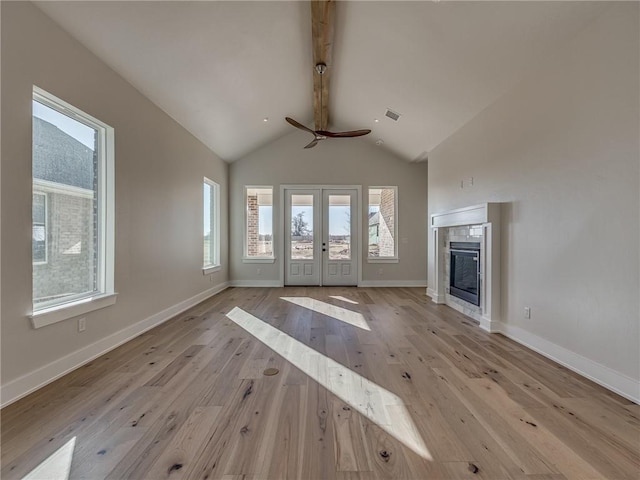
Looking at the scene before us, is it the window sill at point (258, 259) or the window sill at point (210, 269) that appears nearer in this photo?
the window sill at point (210, 269)

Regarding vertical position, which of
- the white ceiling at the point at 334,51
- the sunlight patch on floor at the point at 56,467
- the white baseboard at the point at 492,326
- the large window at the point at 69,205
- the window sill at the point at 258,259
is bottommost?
the sunlight patch on floor at the point at 56,467

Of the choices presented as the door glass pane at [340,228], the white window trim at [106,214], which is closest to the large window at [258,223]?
the door glass pane at [340,228]

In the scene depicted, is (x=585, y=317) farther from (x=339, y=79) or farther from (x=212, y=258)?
(x=212, y=258)

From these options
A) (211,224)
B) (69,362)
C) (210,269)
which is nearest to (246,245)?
(211,224)

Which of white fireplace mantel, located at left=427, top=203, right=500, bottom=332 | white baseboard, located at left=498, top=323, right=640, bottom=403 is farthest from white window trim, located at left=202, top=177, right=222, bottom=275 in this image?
white baseboard, located at left=498, top=323, right=640, bottom=403

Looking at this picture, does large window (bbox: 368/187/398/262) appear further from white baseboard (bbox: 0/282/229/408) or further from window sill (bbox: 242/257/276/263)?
white baseboard (bbox: 0/282/229/408)

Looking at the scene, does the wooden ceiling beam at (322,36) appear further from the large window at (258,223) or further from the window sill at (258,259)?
the window sill at (258,259)

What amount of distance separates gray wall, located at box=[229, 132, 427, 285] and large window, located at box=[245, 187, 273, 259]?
0.16 meters

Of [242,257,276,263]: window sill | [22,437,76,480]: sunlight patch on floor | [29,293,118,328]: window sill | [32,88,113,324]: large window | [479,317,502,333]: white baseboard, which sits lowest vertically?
[22,437,76,480]: sunlight patch on floor

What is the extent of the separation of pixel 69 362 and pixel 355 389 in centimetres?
237

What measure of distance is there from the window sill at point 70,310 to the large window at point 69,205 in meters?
0.03

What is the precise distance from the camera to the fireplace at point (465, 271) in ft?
13.0

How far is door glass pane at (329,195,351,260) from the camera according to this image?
6.82 metres

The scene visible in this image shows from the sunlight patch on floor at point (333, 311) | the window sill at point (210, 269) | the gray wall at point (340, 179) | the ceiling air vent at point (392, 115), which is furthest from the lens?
the gray wall at point (340, 179)
